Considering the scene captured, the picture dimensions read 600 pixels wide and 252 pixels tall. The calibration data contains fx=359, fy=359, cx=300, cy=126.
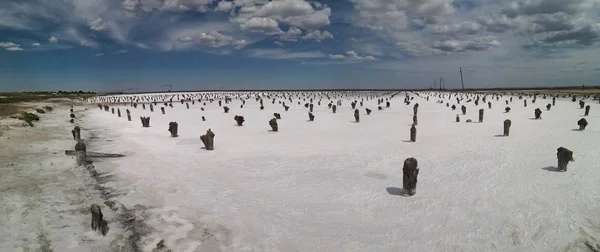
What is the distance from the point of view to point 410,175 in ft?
31.8

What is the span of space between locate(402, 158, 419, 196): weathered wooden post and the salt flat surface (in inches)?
8.6

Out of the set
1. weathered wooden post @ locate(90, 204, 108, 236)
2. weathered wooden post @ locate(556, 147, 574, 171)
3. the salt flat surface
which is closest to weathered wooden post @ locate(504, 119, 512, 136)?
the salt flat surface

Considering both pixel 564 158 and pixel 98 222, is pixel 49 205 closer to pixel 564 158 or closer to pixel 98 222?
pixel 98 222

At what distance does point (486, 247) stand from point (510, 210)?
2.17 m

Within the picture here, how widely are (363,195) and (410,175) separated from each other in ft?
4.56

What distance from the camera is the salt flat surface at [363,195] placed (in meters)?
7.32

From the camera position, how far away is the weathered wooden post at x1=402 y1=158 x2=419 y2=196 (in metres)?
9.55

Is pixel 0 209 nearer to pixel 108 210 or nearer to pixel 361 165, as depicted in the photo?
pixel 108 210

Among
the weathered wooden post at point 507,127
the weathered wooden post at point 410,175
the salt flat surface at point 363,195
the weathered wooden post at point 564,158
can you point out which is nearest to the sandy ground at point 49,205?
the salt flat surface at point 363,195

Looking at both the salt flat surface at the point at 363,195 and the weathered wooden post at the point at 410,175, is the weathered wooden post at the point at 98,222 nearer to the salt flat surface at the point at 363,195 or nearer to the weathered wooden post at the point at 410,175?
the salt flat surface at the point at 363,195

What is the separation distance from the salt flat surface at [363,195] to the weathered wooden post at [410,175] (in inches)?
8.6

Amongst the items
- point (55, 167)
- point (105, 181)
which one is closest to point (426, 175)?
point (105, 181)

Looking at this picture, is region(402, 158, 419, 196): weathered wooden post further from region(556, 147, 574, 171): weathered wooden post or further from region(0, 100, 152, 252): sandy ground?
region(0, 100, 152, 252): sandy ground

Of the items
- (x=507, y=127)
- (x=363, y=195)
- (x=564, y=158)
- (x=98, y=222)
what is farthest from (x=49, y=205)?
(x=507, y=127)
